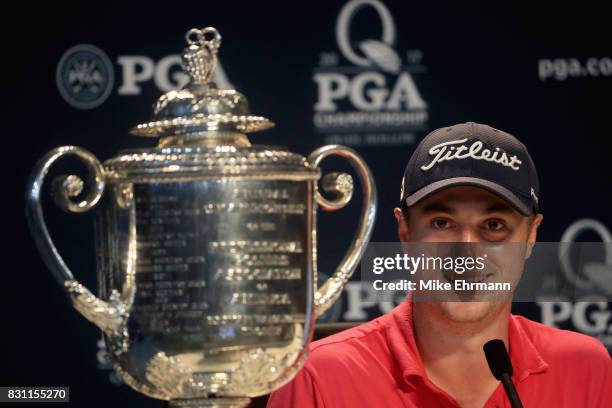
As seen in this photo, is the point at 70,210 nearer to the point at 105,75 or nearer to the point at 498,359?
the point at 498,359

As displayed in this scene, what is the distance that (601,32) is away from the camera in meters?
3.41

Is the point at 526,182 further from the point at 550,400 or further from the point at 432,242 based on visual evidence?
the point at 550,400

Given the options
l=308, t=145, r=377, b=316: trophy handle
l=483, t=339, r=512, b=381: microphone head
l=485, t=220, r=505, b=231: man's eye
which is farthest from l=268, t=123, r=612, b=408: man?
l=308, t=145, r=377, b=316: trophy handle

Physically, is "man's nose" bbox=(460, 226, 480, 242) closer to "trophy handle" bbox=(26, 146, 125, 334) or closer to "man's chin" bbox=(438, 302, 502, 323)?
"man's chin" bbox=(438, 302, 502, 323)

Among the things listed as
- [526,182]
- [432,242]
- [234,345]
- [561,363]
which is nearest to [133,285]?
[234,345]

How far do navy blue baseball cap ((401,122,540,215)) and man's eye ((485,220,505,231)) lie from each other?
4 cm

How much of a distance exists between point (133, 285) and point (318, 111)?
2.14m

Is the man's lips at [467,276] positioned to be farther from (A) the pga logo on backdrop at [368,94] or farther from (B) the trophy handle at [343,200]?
(A) the pga logo on backdrop at [368,94]

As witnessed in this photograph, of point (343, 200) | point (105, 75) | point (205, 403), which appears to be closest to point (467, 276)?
point (343, 200)

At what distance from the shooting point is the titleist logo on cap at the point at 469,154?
1.74m

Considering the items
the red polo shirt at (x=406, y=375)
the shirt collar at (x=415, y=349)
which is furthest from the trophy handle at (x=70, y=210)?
the shirt collar at (x=415, y=349)

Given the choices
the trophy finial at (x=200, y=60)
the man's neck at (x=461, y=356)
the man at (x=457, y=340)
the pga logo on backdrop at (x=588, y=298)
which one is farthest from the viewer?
the pga logo on backdrop at (x=588, y=298)

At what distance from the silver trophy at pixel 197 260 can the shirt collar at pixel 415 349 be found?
587mm

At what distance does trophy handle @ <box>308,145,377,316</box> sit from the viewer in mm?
1275
